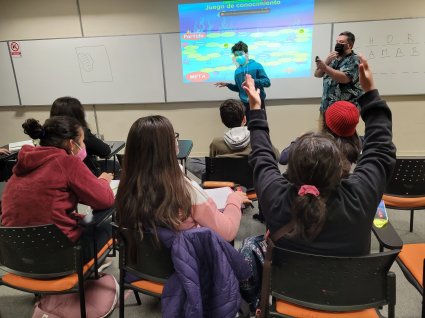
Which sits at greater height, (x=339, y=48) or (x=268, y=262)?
(x=339, y=48)

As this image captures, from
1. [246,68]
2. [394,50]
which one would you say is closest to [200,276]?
[246,68]

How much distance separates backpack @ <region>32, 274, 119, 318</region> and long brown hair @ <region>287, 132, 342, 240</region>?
46.6 inches

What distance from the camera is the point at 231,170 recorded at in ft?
7.50

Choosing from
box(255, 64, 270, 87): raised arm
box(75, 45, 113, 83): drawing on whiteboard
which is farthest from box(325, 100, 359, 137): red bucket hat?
box(75, 45, 113, 83): drawing on whiteboard

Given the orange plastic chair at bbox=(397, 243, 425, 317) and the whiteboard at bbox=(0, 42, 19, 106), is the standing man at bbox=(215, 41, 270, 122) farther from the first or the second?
the whiteboard at bbox=(0, 42, 19, 106)

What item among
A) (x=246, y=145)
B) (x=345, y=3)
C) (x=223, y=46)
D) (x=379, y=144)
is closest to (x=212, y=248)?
(x=379, y=144)

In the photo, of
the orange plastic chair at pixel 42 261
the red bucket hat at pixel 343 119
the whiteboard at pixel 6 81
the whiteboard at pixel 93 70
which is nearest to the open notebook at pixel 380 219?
the red bucket hat at pixel 343 119

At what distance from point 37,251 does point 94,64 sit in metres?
3.52

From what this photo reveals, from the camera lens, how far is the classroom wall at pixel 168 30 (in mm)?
3914

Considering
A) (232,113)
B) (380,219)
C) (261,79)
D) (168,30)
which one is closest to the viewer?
(380,219)

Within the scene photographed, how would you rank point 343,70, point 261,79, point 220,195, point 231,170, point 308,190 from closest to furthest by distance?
point 308,190 < point 220,195 < point 231,170 < point 343,70 < point 261,79

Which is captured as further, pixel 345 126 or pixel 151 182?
pixel 345 126

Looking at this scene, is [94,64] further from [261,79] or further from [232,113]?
[232,113]

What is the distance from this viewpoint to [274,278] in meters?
1.20
